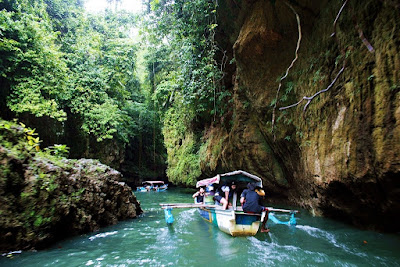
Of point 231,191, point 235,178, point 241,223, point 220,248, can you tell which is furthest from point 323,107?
point 220,248

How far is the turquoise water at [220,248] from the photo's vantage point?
4480 millimetres

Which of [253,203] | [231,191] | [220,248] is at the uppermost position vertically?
[231,191]

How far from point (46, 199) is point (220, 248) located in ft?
13.9

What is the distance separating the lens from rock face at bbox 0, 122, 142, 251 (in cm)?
474

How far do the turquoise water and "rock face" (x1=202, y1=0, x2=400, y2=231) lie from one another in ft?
3.08

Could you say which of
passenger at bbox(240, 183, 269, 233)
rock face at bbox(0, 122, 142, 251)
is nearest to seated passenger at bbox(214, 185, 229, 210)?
passenger at bbox(240, 183, 269, 233)

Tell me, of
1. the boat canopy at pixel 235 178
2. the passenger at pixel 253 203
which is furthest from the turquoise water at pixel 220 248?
the boat canopy at pixel 235 178

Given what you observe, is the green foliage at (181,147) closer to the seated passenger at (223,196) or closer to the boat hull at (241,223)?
the seated passenger at (223,196)

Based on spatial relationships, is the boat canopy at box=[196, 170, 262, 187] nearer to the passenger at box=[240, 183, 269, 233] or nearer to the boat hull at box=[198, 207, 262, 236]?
the passenger at box=[240, 183, 269, 233]

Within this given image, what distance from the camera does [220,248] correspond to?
5359 millimetres

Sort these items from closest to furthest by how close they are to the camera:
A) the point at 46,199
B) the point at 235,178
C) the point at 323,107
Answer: the point at 46,199, the point at 323,107, the point at 235,178

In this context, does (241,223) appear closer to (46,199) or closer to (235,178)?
(235,178)

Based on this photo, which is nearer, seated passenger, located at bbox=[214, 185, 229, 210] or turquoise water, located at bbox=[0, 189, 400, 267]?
turquoise water, located at bbox=[0, 189, 400, 267]

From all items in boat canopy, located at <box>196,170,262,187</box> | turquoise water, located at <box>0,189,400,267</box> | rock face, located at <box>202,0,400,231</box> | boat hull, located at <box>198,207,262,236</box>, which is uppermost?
rock face, located at <box>202,0,400,231</box>
